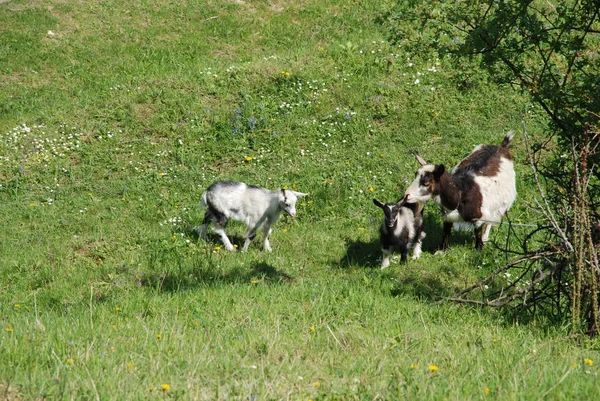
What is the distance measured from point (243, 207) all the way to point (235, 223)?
112cm

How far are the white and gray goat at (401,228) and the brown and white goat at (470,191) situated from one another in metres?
0.27

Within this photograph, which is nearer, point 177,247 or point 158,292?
point 158,292

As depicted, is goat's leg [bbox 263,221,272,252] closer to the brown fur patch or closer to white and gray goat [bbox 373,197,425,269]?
white and gray goat [bbox 373,197,425,269]

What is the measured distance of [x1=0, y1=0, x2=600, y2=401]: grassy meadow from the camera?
17.5 feet

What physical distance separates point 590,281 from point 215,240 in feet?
21.3

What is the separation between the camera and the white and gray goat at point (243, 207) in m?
11.1

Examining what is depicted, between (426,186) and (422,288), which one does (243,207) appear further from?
(422,288)

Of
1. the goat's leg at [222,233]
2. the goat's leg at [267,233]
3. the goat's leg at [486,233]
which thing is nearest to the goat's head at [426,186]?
the goat's leg at [486,233]

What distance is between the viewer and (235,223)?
12273mm

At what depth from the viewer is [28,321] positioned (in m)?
6.76

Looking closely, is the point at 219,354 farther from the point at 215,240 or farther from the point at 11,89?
the point at 11,89

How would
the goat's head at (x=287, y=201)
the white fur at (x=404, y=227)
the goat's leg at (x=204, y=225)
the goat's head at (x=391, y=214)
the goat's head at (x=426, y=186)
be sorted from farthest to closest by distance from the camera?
the goat's leg at (x=204, y=225), the goat's head at (x=287, y=201), the goat's head at (x=426, y=186), the white fur at (x=404, y=227), the goat's head at (x=391, y=214)

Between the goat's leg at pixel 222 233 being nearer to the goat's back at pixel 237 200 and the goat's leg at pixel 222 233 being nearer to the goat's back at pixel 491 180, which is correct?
the goat's back at pixel 237 200

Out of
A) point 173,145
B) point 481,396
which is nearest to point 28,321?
point 481,396
